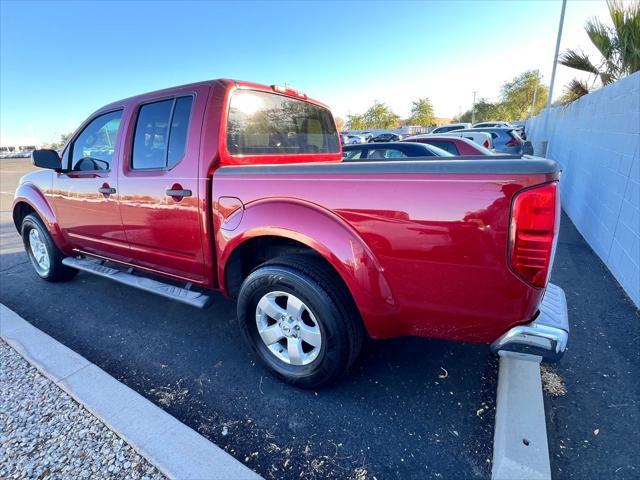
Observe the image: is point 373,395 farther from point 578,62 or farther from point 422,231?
point 578,62

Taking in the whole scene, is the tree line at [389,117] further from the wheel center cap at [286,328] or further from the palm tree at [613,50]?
the wheel center cap at [286,328]

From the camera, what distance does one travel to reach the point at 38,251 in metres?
4.38

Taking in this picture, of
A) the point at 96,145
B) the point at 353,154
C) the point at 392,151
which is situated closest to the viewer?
the point at 96,145

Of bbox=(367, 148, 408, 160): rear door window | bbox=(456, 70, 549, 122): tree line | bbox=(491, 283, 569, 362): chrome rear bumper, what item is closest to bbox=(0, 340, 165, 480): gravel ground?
bbox=(491, 283, 569, 362): chrome rear bumper

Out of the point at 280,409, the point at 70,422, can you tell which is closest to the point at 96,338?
the point at 70,422

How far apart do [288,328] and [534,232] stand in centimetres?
153

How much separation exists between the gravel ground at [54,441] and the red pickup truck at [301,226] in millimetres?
948

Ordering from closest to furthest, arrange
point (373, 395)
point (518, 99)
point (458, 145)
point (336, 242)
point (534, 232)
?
point (534, 232) < point (336, 242) < point (373, 395) < point (458, 145) < point (518, 99)

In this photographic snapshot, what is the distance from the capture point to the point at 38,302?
3.84 m

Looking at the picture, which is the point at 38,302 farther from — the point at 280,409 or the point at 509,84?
the point at 509,84

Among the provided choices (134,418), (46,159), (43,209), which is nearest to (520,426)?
(134,418)

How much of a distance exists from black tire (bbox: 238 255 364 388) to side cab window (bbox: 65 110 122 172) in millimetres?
2023

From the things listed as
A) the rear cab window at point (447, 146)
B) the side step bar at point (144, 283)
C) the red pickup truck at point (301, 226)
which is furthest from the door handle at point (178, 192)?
the rear cab window at point (447, 146)

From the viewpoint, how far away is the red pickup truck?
1651mm
